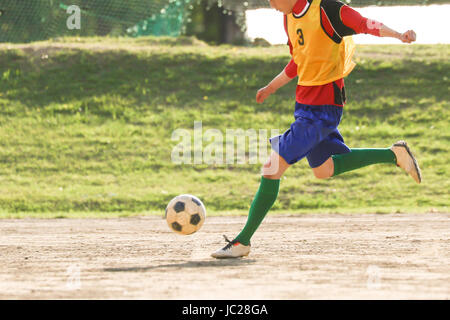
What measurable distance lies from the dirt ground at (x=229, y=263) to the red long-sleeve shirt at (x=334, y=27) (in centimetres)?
127

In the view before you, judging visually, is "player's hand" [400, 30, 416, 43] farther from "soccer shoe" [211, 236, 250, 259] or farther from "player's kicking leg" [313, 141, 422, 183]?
"soccer shoe" [211, 236, 250, 259]

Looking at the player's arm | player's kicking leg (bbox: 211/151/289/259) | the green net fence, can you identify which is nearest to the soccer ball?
player's kicking leg (bbox: 211/151/289/259)

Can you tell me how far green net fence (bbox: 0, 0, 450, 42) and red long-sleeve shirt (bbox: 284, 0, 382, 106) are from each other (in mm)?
16211

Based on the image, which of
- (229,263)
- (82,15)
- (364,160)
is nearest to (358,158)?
(364,160)

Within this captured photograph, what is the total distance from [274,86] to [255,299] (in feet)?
8.50

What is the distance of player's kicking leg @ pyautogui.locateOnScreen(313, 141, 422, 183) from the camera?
5.75m

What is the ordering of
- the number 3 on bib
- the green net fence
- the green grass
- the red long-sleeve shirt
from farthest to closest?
the green net fence
the green grass
the number 3 on bib
the red long-sleeve shirt

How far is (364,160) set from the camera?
229 inches

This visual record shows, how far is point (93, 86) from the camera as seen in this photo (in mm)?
16656

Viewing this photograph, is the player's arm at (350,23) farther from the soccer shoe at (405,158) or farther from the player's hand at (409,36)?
the soccer shoe at (405,158)
